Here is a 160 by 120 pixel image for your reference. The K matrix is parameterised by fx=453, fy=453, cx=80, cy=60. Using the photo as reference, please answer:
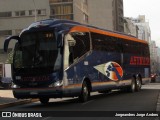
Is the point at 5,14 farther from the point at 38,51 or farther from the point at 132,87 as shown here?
the point at 38,51

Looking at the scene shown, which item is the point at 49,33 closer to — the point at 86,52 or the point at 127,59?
the point at 86,52

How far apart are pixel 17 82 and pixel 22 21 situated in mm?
80936

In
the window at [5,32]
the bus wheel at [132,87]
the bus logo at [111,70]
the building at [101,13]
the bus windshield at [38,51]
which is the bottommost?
the bus wheel at [132,87]

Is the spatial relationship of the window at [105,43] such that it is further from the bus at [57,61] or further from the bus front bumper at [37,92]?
the bus front bumper at [37,92]

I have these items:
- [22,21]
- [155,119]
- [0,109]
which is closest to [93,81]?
[0,109]

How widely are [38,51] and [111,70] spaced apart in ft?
23.0

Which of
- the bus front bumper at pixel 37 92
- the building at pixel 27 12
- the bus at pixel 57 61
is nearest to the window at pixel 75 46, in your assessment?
the bus at pixel 57 61

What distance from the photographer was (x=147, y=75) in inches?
1310

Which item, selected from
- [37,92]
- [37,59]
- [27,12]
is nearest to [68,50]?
[37,59]

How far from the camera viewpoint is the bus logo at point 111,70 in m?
23.6

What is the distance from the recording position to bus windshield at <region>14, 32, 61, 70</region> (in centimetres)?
1869

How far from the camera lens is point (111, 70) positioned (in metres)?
24.9

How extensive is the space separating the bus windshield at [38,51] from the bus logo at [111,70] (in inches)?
169

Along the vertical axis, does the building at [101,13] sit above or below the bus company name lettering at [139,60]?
above
